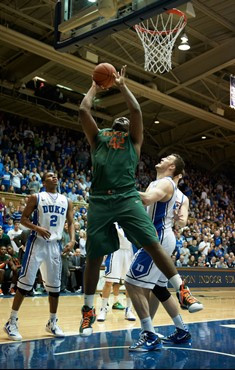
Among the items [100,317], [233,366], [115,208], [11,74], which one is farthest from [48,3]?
[233,366]

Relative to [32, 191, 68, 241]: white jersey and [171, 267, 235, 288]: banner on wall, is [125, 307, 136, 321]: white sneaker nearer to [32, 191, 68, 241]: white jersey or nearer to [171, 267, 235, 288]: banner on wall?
[32, 191, 68, 241]: white jersey

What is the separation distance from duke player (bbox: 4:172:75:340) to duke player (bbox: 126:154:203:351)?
1.20m

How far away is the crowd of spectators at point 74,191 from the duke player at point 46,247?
538cm

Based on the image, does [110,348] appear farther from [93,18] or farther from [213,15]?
[213,15]

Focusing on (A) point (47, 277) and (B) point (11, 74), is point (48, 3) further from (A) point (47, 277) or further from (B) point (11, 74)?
(A) point (47, 277)

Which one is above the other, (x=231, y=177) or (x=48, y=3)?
(x=48, y=3)

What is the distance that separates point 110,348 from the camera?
14.5 feet

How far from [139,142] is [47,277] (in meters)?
2.11

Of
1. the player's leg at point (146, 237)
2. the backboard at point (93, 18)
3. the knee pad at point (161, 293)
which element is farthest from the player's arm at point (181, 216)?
the backboard at point (93, 18)

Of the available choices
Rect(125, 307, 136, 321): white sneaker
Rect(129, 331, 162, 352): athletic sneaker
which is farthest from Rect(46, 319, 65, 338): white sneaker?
Rect(125, 307, 136, 321): white sneaker

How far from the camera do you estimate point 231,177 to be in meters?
33.5

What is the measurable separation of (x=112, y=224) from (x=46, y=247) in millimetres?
1511

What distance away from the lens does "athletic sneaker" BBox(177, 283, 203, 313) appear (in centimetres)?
404

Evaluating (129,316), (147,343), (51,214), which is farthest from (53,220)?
(129,316)
